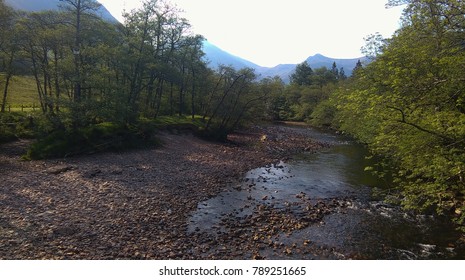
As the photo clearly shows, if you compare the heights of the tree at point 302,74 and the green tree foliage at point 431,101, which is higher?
the tree at point 302,74

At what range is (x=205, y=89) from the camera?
47.2 metres

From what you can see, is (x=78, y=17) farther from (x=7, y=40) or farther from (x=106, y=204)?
(x=106, y=204)

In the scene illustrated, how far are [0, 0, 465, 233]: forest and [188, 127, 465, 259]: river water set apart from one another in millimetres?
1562

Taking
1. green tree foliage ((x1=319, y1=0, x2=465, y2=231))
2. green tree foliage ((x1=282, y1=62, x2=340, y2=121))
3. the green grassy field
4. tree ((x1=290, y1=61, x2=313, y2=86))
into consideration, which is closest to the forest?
green tree foliage ((x1=319, y1=0, x2=465, y2=231))

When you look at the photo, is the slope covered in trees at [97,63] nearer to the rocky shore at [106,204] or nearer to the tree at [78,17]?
the tree at [78,17]

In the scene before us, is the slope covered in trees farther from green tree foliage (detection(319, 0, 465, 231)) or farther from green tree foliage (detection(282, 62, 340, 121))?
green tree foliage (detection(282, 62, 340, 121))

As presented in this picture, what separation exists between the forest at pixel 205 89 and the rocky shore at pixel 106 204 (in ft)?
13.4

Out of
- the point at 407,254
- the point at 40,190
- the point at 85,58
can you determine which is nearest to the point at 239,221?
the point at 407,254

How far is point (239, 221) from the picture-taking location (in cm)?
1412

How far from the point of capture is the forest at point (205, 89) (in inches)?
392

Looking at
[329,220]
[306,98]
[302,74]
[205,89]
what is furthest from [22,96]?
[302,74]

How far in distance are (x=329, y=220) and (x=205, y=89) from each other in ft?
117

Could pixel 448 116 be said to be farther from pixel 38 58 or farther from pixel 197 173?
pixel 38 58

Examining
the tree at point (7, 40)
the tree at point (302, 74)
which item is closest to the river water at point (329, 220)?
the tree at point (7, 40)
